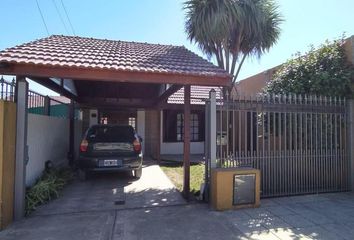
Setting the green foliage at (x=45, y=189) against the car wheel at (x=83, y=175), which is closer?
the green foliage at (x=45, y=189)

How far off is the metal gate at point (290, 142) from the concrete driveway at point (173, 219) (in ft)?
1.52

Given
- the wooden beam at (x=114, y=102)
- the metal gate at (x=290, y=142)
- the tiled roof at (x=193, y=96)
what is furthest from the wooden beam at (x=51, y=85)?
the tiled roof at (x=193, y=96)

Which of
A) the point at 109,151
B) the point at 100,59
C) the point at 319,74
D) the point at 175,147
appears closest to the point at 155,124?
the point at 175,147

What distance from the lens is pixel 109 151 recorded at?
27.8 feet

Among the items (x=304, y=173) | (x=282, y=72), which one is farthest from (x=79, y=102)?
(x=304, y=173)

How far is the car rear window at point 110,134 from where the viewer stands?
864 cm

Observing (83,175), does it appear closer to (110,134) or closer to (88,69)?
(110,134)

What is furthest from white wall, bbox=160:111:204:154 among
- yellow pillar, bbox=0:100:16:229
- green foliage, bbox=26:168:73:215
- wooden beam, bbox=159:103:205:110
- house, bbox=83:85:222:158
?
yellow pillar, bbox=0:100:16:229

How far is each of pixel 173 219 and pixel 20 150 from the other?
10.0 ft

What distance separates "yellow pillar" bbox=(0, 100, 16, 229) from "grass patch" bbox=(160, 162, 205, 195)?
3.93 m

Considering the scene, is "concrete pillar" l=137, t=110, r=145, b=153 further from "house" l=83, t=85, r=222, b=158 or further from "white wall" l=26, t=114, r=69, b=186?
"white wall" l=26, t=114, r=69, b=186

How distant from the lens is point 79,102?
492 inches

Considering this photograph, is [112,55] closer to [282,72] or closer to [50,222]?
[50,222]

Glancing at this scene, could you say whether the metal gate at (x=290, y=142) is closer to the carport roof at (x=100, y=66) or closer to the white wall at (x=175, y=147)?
the carport roof at (x=100, y=66)
